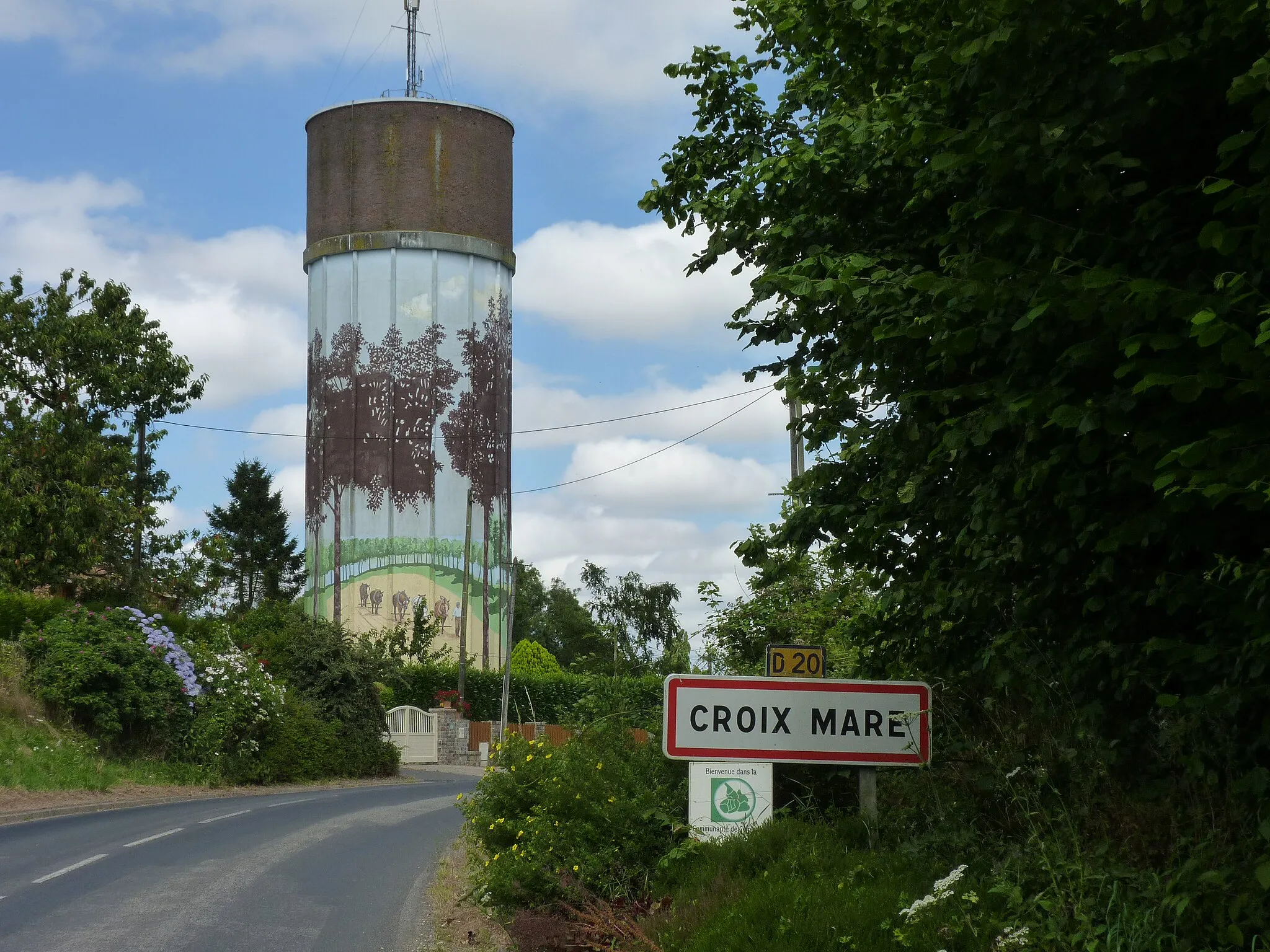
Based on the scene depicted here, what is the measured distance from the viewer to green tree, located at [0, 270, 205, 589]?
34.4 meters

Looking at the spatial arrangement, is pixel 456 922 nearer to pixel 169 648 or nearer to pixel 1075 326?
pixel 1075 326

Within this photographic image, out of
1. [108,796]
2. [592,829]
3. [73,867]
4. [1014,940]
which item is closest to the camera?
[1014,940]

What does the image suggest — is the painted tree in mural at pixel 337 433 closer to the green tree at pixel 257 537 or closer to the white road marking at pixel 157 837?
the green tree at pixel 257 537

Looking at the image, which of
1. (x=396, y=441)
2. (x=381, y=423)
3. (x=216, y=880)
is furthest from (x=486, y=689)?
(x=216, y=880)

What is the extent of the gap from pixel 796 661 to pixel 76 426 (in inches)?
1233

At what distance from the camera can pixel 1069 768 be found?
23.6 feet

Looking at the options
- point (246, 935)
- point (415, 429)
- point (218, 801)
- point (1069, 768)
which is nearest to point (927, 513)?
point (1069, 768)

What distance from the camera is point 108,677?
2808 cm

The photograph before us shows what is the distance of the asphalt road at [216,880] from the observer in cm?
951

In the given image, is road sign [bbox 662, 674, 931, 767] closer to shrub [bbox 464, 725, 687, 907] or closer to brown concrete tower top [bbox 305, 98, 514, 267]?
shrub [bbox 464, 725, 687, 907]

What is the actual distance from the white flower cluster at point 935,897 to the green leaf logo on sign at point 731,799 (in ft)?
7.68

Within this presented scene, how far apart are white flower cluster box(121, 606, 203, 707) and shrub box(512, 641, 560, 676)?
3980 centimetres

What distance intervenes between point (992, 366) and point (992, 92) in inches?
68.7

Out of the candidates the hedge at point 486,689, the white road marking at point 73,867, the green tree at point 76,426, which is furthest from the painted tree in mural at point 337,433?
the white road marking at point 73,867
